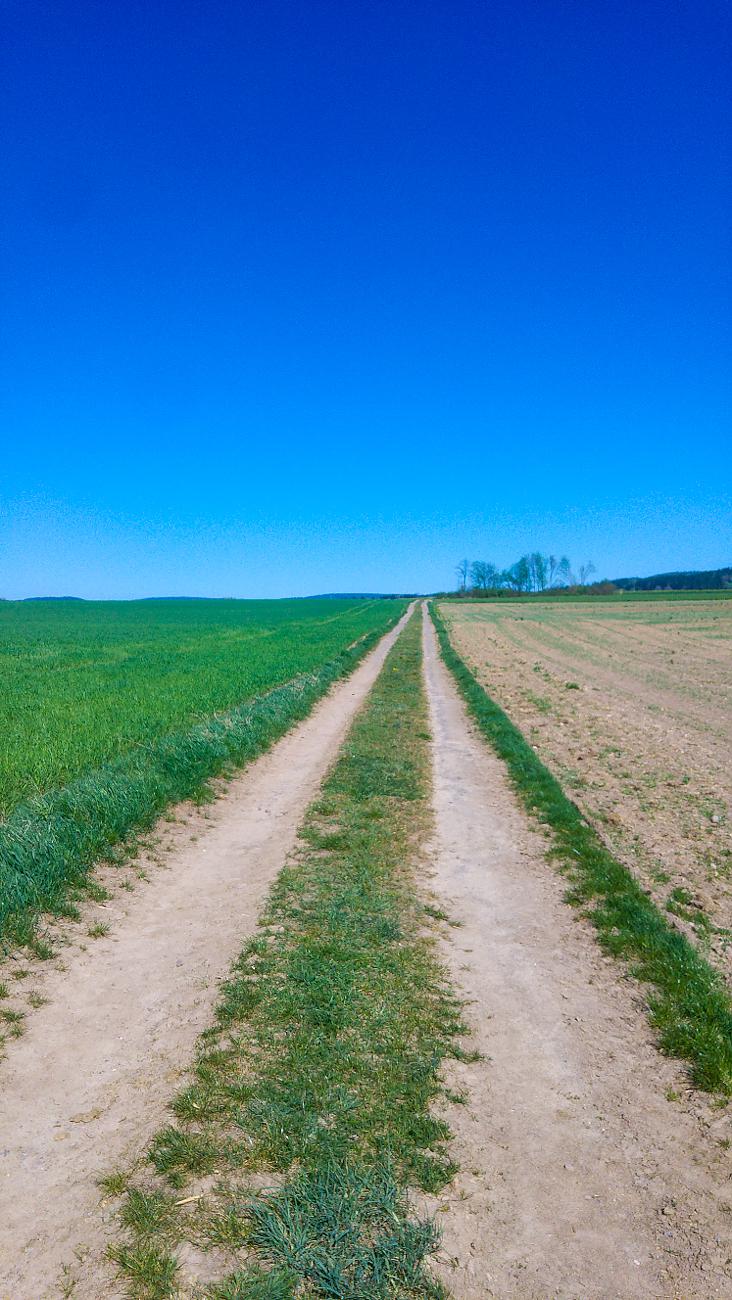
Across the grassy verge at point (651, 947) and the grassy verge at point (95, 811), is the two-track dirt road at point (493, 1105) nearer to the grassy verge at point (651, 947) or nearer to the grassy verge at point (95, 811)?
the grassy verge at point (651, 947)

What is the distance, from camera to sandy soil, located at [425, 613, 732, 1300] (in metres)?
3.23

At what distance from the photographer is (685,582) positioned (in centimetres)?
17288

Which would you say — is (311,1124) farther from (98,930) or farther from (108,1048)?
(98,930)

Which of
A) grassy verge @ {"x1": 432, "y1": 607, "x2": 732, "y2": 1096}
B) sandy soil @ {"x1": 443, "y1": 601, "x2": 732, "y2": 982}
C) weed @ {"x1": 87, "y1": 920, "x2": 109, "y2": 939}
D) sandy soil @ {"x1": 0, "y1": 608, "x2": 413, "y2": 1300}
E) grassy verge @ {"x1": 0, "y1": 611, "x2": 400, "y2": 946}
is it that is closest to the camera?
sandy soil @ {"x1": 0, "y1": 608, "x2": 413, "y2": 1300}

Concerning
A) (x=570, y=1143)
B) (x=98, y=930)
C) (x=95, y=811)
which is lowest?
(x=570, y=1143)

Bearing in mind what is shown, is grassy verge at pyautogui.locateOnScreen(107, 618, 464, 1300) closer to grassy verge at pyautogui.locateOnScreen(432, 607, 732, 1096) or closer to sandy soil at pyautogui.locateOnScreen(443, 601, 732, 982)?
grassy verge at pyautogui.locateOnScreen(432, 607, 732, 1096)

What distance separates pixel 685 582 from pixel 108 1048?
190m

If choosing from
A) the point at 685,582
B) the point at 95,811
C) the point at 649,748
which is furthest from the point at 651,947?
the point at 685,582

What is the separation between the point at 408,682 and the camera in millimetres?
24188

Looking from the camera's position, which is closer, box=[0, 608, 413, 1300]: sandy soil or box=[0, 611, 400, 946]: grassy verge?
box=[0, 608, 413, 1300]: sandy soil

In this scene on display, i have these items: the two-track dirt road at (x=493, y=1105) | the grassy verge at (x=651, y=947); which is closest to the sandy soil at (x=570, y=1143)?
the two-track dirt road at (x=493, y=1105)

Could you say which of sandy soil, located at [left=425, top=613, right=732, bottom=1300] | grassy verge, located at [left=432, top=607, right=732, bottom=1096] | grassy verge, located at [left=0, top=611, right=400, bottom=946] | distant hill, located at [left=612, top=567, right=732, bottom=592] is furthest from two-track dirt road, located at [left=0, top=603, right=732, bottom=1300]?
distant hill, located at [left=612, top=567, right=732, bottom=592]

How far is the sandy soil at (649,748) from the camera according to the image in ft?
25.3

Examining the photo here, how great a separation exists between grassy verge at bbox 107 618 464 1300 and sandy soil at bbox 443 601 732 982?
3064 millimetres
